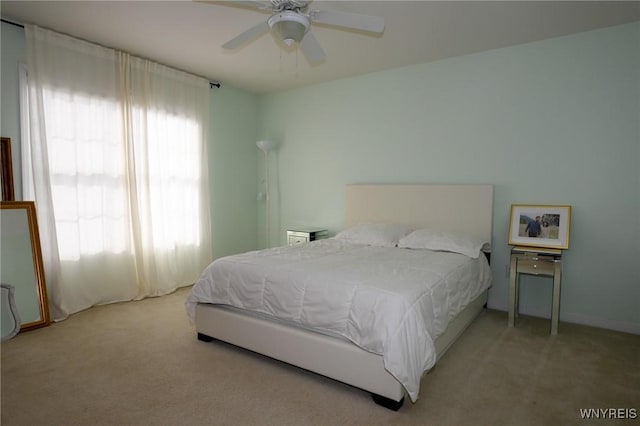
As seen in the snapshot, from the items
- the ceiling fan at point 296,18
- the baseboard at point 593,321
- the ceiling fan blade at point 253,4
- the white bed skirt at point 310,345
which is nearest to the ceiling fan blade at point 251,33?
the ceiling fan at point 296,18

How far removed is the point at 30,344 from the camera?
2805 millimetres

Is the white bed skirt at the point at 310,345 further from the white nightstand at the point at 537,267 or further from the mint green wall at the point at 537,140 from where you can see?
the mint green wall at the point at 537,140

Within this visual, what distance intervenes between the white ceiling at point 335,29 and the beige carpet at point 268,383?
102 inches

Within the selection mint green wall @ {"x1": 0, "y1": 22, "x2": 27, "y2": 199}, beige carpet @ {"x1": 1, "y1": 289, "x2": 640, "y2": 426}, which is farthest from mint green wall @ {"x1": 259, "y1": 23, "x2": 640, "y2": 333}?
mint green wall @ {"x1": 0, "y1": 22, "x2": 27, "y2": 199}

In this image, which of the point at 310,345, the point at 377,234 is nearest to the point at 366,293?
the point at 310,345

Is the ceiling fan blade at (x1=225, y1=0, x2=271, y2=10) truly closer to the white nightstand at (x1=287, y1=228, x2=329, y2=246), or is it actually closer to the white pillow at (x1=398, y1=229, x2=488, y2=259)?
the white pillow at (x1=398, y1=229, x2=488, y2=259)

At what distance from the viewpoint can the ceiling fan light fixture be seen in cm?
214

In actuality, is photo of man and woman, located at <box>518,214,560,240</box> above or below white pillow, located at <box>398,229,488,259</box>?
above

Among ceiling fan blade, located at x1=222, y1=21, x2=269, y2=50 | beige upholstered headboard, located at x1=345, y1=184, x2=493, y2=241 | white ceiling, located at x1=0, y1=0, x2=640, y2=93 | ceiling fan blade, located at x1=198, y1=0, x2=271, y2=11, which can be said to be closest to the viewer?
ceiling fan blade, located at x1=198, y1=0, x2=271, y2=11

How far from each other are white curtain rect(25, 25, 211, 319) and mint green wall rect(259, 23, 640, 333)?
80.0 inches

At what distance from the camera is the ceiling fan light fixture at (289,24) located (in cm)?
214

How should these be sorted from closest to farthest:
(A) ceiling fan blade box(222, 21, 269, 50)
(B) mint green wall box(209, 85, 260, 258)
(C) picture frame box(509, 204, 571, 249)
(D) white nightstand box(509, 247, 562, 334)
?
(A) ceiling fan blade box(222, 21, 269, 50)
(D) white nightstand box(509, 247, 562, 334)
(C) picture frame box(509, 204, 571, 249)
(B) mint green wall box(209, 85, 260, 258)

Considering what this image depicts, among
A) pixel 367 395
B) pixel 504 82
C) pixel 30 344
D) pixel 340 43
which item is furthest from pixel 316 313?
pixel 504 82

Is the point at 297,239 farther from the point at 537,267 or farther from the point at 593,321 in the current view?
the point at 593,321
